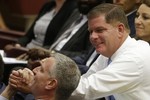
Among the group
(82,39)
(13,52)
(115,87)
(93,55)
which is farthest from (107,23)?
(13,52)

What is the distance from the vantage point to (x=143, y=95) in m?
1.90

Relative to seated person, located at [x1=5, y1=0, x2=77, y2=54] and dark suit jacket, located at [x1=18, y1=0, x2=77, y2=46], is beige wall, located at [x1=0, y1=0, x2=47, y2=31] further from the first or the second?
dark suit jacket, located at [x1=18, y1=0, x2=77, y2=46]

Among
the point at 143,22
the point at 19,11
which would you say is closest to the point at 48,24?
the point at 143,22

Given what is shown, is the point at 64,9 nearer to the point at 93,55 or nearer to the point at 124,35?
the point at 93,55

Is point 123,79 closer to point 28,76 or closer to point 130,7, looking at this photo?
point 28,76

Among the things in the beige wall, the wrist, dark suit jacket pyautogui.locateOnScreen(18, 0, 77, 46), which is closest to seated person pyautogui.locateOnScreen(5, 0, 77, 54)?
dark suit jacket pyautogui.locateOnScreen(18, 0, 77, 46)

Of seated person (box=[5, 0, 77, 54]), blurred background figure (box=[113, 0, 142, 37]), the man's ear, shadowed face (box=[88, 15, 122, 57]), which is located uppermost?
the man's ear

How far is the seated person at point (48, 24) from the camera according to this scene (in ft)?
11.4

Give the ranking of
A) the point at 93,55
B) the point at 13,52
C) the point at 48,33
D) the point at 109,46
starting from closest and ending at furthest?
1. the point at 109,46
2. the point at 93,55
3. the point at 13,52
4. the point at 48,33

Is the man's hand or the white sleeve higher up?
the man's hand

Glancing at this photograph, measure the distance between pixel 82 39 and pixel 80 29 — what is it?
0.09 meters

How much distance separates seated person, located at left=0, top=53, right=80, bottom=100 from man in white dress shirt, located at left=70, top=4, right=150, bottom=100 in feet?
0.33

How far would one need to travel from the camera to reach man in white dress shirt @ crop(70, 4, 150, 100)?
5.92 feet

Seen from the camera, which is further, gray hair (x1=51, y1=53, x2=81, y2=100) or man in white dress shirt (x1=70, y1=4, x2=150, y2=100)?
man in white dress shirt (x1=70, y1=4, x2=150, y2=100)
